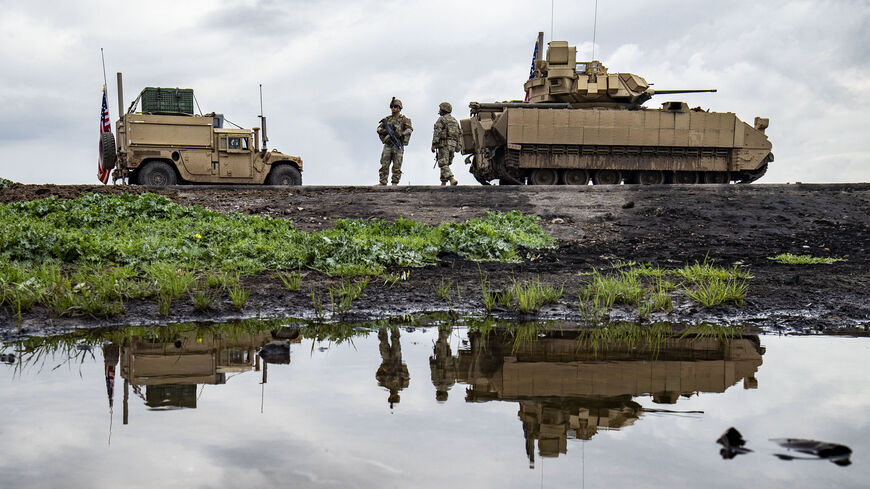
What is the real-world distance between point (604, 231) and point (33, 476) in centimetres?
1096

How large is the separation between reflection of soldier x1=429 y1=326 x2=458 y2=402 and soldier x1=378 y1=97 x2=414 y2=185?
13.0 meters

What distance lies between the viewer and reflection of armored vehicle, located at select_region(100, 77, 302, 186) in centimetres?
2052

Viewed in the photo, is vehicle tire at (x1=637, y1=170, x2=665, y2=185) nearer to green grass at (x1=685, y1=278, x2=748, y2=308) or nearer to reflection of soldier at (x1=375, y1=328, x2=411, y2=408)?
green grass at (x1=685, y1=278, x2=748, y2=308)

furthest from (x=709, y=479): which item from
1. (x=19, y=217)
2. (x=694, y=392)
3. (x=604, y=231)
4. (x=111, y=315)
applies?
(x=19, y=217)

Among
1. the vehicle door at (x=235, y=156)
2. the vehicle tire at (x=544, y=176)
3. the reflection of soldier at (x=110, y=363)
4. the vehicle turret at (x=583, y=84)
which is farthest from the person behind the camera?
the vehicle turret at (x=583, y=84)

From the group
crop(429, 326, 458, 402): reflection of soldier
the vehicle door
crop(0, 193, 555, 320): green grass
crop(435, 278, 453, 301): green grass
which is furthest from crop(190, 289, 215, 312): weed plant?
the vehicle door

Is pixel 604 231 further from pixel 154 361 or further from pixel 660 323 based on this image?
pixel 154 361

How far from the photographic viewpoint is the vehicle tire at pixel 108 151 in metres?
20.8

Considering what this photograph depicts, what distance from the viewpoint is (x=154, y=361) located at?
5125 mm

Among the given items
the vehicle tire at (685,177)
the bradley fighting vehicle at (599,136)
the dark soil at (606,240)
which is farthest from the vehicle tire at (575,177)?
the dark soil at (606,240)

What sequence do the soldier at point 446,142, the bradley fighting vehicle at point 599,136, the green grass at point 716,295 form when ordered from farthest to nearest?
the bradley fighting vehicle at point 599,136, the soldier at point 446,142, the green grass at point 716,295

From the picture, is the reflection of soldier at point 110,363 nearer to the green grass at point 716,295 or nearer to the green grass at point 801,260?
the green grass at point 716,295

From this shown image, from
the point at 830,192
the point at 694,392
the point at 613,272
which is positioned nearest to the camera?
the point at 694,392

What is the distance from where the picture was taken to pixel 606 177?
23.8m
